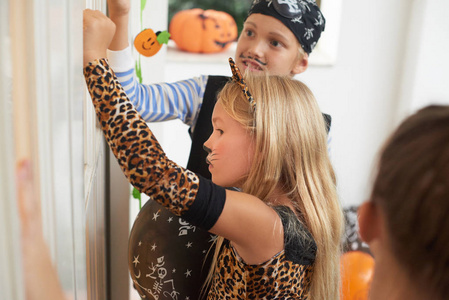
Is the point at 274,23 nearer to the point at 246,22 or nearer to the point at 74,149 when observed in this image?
the point at 246,22

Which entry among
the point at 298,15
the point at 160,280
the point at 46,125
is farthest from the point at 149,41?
the point at 46,125

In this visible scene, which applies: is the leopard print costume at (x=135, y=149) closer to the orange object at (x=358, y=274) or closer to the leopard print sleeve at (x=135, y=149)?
the leopard print sleeve at (x=135, y=149)

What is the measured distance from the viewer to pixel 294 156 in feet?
2.87

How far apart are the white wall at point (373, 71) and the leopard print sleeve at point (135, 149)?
149 centimetres

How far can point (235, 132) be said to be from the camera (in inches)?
33.7

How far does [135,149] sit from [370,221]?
327mm

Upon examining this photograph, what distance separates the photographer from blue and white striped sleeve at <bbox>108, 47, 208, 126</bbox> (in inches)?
44.4

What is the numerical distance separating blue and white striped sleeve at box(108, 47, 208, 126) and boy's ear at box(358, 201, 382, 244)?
0.65m

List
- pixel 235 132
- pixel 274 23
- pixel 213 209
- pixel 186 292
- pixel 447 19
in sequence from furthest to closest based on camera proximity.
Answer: pixel 447 19, pixel 274 23, pixel 186 292, pixel 235 132, pixel 213 209

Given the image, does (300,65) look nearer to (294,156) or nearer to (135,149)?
(294,156)

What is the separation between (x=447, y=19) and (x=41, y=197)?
216cm

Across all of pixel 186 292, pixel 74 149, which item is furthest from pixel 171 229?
pixel 74 149

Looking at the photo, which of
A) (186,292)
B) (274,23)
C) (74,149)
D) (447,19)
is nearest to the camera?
(74,149)

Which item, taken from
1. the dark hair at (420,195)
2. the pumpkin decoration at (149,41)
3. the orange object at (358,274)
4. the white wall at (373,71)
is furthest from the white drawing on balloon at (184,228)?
the white wall at (373,71)
